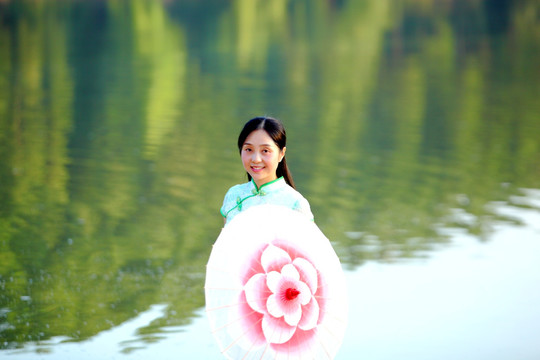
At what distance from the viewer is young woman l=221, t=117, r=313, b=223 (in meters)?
3.05

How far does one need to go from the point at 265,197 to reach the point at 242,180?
458 centimetres

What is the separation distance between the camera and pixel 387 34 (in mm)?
25531

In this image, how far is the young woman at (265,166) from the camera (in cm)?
305

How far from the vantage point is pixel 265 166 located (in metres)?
3.06

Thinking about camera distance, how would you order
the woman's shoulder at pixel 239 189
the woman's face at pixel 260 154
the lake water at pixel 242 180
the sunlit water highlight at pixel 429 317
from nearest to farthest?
the woman's face at pixel 260 154 < the woman's shoulder at pixel 239 189 < the sunlit water highlight at pixel 429 317 < the lake water at pixel 242 180

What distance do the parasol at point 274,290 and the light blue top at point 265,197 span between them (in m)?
0.16

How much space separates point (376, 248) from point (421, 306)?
1.07 meters

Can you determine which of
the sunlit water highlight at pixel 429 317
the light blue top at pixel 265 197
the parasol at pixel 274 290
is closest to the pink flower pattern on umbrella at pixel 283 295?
the parasol at pixel 274 290

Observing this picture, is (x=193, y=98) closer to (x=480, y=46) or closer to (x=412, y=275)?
(x=412, y=275)

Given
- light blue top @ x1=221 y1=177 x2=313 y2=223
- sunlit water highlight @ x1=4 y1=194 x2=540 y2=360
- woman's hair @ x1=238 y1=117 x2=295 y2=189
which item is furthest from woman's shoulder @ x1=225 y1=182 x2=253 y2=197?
sunlit water highlight @ x1=4 y1=194 x2=540 y2=360

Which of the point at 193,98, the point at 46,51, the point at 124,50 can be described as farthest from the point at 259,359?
the point at 124,50

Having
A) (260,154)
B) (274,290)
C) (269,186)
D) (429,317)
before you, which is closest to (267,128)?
(260,154)

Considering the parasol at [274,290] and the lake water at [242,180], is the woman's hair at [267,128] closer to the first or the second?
the parasol at [274,290]

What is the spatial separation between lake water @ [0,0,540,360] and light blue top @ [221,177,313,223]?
1138 mm
